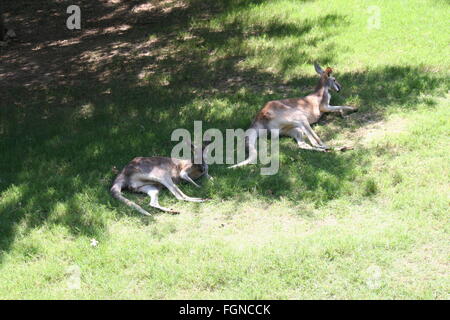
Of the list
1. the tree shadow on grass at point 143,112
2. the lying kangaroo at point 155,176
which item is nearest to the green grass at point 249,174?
the tree shadow on grass at point 143,112

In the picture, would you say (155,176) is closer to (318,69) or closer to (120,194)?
(120,194)

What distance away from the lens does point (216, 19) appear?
13430mm

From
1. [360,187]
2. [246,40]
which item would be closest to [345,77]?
[246,40]

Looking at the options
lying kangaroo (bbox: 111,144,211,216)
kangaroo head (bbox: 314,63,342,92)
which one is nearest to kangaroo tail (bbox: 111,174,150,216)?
lying kangaroo (bbox: 111,144,211,216)

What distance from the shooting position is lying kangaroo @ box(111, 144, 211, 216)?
748cm

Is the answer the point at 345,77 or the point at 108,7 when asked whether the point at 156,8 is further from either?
the point at 345,77

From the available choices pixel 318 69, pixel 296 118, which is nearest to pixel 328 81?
pixel 318 69

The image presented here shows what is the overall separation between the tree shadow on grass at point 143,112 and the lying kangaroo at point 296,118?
225 mm

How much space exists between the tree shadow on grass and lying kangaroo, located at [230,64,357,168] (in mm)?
225

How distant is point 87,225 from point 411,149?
393 centimetres

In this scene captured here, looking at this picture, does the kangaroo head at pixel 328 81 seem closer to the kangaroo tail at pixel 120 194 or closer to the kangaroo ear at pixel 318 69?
the kangaroo ear at pixel 318 69

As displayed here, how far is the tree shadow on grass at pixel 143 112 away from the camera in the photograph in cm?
741

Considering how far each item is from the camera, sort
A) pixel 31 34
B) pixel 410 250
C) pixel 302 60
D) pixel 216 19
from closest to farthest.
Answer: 1. pixel 410 250
2. pixel 302 60
3. pixel 216 19
4. pixel 31 34

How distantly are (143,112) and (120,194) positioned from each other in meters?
2.81
